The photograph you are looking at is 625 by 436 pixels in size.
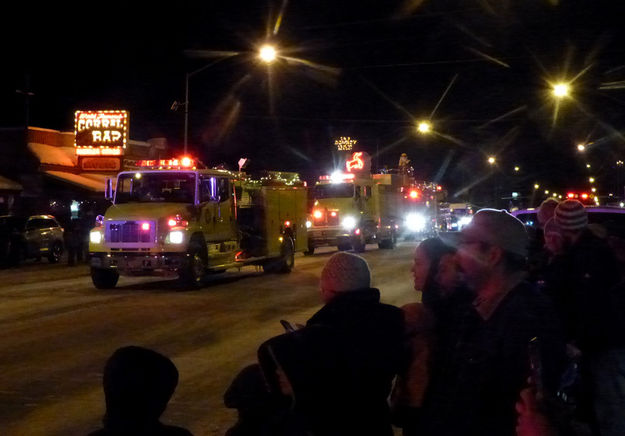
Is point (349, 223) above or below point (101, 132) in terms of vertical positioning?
below

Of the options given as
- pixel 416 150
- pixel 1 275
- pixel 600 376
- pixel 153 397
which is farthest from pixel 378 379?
pixel 416 150

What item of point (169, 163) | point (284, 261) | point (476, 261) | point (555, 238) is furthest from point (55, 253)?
point (476, 261)

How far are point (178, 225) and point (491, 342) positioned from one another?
15839mm

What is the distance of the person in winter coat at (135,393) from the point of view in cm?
268

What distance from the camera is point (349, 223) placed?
113ft

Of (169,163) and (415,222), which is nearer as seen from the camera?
(169,163)

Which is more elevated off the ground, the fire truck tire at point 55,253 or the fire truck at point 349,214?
the fire truck at point 349,214

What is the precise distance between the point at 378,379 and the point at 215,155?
61513 millimetres

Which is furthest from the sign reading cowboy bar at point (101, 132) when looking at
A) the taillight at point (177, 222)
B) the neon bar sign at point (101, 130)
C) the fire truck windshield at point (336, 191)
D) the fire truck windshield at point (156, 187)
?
the taillight at point (177, 222)

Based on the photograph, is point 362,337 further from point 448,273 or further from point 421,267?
point 421,267

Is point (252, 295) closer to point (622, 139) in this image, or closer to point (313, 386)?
point (313, 386)

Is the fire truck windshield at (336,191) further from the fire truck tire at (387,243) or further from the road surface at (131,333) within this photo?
the road surface at (131,333)

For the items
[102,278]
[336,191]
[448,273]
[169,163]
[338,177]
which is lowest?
[102,278]

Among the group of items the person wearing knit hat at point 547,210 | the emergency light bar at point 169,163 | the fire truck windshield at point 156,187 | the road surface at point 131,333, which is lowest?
the road surface at point 131,333
